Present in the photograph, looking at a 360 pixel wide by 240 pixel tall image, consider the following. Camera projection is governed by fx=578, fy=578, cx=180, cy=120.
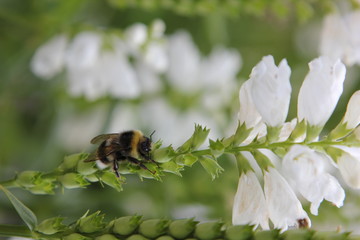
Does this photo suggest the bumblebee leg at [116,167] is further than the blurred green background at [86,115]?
No

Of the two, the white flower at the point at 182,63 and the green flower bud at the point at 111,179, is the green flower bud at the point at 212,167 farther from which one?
Result: the white flower at the point at 182,63

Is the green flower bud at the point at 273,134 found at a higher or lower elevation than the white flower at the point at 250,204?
higher

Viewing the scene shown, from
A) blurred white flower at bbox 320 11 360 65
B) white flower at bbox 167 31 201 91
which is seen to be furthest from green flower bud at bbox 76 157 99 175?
white flower at bbox 167 31 201 91

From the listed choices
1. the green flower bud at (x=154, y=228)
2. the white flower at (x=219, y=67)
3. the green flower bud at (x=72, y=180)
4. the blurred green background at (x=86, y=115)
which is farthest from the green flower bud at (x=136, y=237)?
the white flower at (x=219, y=67)

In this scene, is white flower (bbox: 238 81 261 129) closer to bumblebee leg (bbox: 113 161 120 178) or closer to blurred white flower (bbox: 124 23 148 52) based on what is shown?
bumblebee leg (bbox: 113 161 120 178)

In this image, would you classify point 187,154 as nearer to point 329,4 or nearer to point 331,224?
point 329,4

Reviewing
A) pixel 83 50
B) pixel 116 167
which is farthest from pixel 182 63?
pixel 116 167
